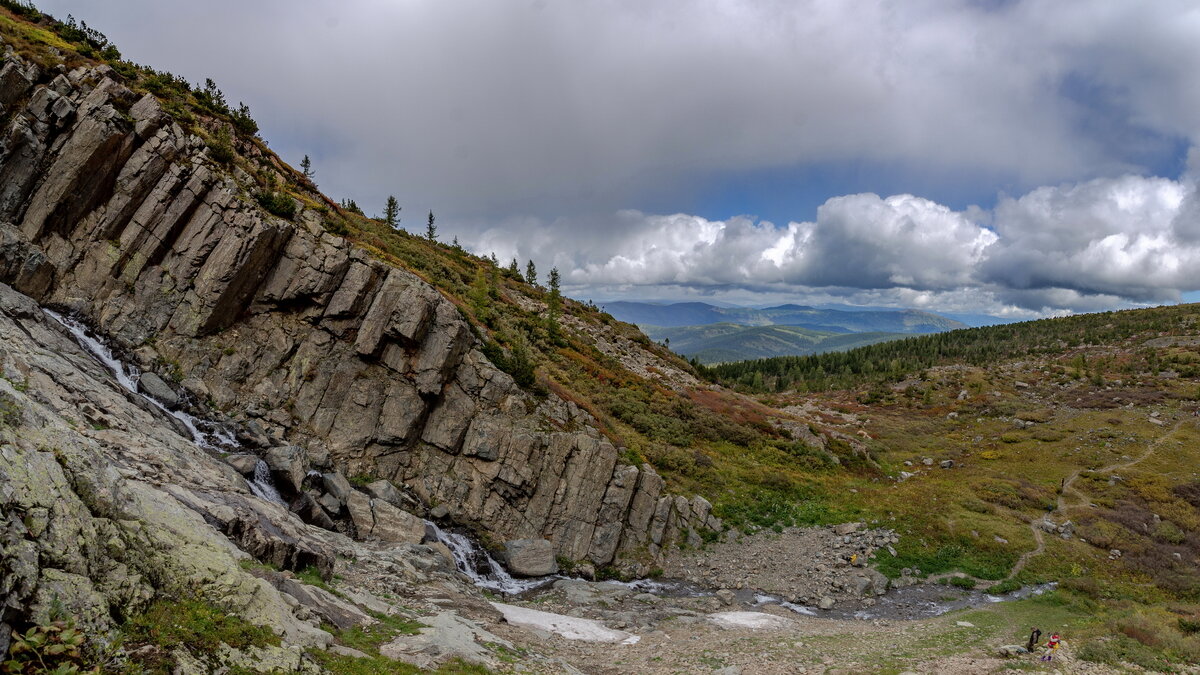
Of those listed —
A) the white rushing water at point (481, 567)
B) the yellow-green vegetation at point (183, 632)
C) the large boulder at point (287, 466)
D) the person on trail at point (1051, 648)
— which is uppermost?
the person on trail at point (1051, 648)

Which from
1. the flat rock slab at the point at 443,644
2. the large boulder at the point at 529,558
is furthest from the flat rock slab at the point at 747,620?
the flat rock slab at the point at 443,644

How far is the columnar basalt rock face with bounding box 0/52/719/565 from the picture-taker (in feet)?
108

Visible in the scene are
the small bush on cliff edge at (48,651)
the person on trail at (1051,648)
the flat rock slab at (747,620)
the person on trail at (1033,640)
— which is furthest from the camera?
the flat rock slab at (747,620)

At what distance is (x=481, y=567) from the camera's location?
32.1m

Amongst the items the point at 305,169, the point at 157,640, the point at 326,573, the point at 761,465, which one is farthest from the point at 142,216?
the point at 305,169

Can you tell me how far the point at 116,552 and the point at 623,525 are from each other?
105ft

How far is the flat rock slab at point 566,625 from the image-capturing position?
24125 mm

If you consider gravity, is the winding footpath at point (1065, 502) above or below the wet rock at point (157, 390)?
above

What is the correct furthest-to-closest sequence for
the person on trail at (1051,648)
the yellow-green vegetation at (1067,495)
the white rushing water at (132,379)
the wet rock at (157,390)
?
1. the yellow-green vegetation at (1067,495)
2. the wet rock at (157,390)
3. the white rushing water at (132,379)
4. the person on trail at (1051,648)

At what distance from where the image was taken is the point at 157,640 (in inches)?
355

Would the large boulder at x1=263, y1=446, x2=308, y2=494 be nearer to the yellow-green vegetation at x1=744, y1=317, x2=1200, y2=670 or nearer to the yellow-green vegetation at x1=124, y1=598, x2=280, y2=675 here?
the yellow-green vegetation at x1=124, y1=598, x2=280, y2=675

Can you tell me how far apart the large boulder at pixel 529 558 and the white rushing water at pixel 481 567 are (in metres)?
0.43

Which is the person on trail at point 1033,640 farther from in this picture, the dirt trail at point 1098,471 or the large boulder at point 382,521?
the dirt trail at point 1098,471

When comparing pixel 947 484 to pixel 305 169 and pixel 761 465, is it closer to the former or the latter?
pixel 761 465
